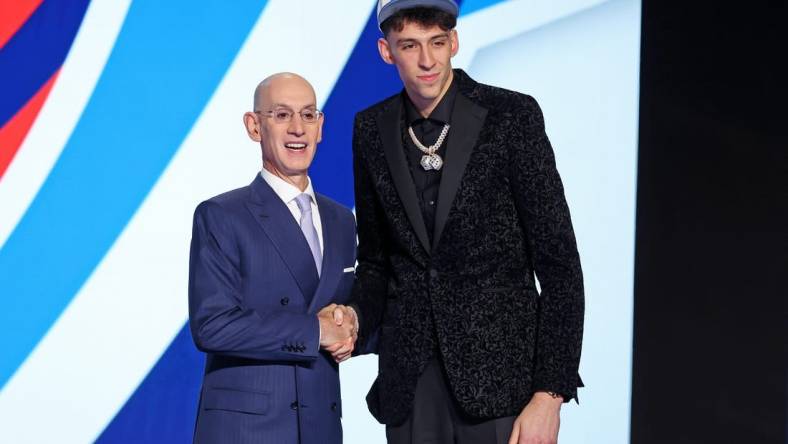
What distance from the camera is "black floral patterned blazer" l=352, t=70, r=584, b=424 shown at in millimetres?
1937

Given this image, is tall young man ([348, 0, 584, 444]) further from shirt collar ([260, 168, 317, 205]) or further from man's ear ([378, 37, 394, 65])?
shirt collar ([260, 168, 317, 205])

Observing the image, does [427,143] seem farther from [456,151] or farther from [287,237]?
[287,237]

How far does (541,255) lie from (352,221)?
0.62 m

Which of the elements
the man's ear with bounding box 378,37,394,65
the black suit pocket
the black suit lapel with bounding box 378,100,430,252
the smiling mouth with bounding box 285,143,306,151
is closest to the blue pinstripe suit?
the black suit pocket

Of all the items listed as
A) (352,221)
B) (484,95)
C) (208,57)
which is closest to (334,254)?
(352,221)

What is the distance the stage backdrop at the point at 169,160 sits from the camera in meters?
3.50

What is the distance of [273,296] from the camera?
7.19ft

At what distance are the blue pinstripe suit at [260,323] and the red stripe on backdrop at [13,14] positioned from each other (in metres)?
1.69

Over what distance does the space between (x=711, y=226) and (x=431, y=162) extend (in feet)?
6.08

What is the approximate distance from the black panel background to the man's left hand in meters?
1.77

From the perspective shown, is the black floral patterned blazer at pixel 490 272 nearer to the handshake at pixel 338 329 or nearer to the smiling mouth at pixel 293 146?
the handshake at pixel 338 329

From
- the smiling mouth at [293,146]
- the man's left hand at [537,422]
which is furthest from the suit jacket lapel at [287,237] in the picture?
the man's left hand at [537,422]

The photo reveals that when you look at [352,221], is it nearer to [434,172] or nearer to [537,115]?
[434,172]

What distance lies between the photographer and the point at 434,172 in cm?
203
